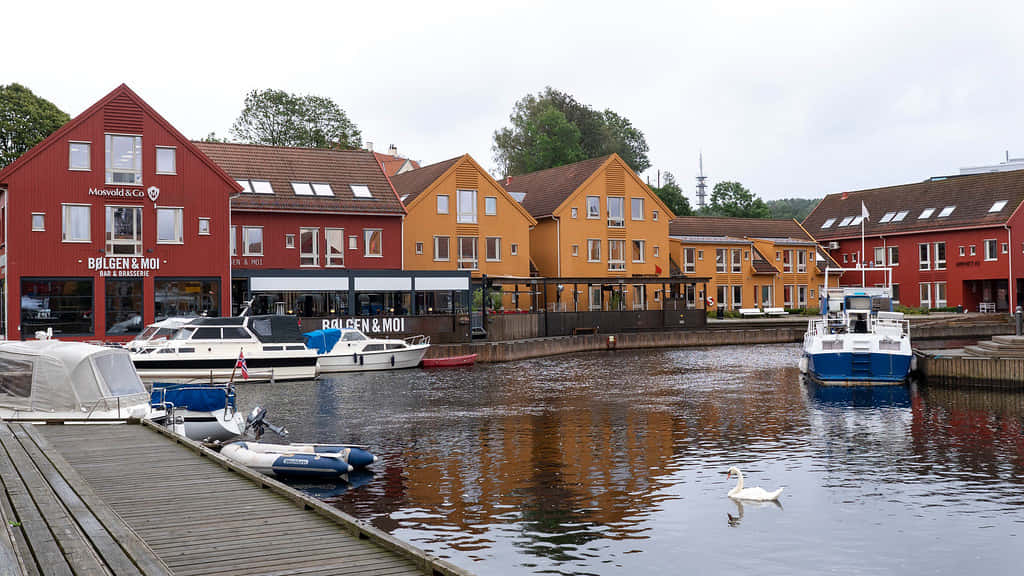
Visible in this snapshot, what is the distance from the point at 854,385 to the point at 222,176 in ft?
100

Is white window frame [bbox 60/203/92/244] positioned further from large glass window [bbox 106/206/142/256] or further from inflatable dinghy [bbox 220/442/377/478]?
inflatable dinghy [bbox 220/442/377/478]

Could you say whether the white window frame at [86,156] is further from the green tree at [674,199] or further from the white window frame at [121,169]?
the green tree at [674,199]

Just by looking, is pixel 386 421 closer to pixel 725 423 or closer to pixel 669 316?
pixel 725 423

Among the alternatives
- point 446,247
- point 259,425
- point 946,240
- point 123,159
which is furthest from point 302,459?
point 946,240

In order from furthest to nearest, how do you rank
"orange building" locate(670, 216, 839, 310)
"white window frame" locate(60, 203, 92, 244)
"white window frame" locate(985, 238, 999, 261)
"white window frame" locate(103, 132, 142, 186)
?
"orange building" locate(670, 216, 839, 310)
"white window frame" locate(985, 238, 999, 261)
"white window frame" locate(103, 132, 142, 186)
"white window frame" locate(60, 203, 92, 244)

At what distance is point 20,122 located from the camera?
60.9 m

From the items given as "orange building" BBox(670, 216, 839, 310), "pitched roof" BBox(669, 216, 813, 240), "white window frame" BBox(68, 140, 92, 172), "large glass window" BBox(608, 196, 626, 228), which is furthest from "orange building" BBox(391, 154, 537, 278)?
"white window frame" BBox(68, 140, 92, 172)

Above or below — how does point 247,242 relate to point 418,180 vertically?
below

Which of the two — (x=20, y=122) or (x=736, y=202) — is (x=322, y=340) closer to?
(x=20, y=122)

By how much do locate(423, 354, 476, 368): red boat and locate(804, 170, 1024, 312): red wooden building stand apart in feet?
114

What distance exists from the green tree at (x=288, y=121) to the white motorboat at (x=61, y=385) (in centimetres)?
5576

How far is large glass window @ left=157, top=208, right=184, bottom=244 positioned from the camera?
43.8 meters

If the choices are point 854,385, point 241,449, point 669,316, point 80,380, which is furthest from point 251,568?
point 669,316

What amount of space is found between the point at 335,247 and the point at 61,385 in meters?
32.2
